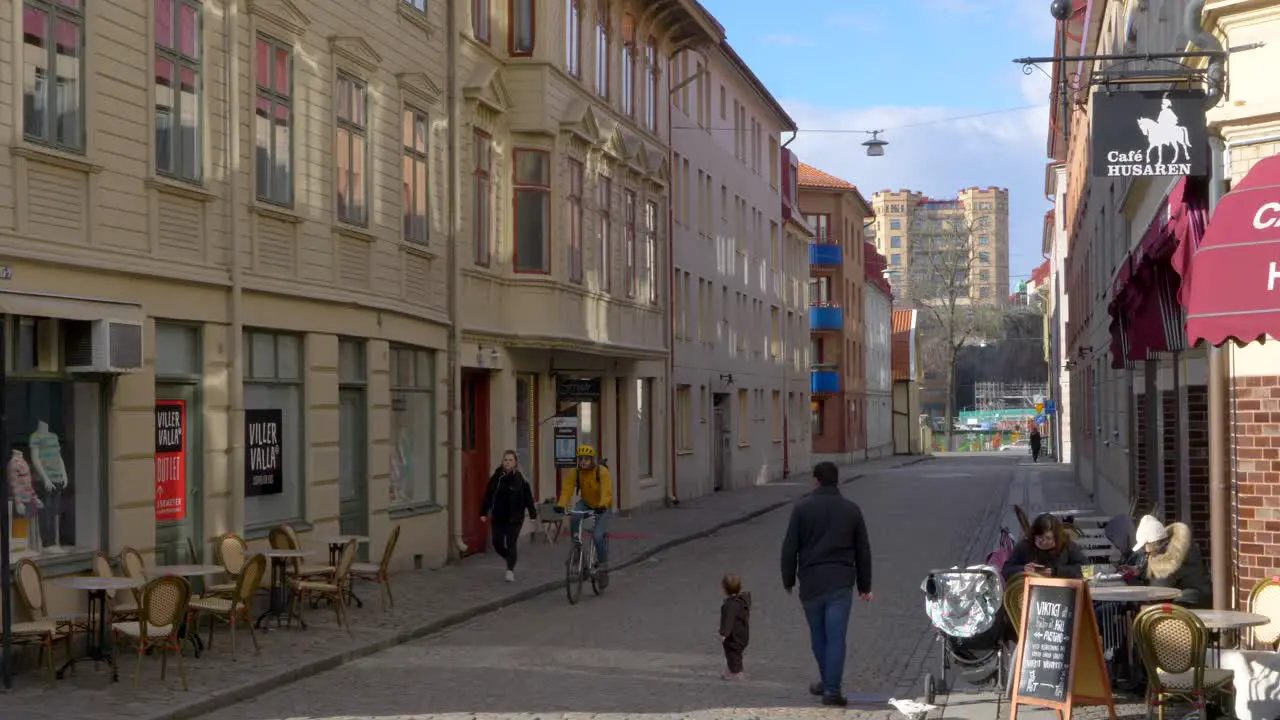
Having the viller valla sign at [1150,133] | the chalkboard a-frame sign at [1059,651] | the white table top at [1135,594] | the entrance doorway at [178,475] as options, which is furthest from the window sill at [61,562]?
the viller valla sign at [1150,133]

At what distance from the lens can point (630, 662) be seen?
45.5 feet

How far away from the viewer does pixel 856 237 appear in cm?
7750

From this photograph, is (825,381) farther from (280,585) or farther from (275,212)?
(280,585)

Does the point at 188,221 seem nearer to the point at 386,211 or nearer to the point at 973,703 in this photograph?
the point at 386,211

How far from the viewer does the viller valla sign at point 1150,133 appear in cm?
1246

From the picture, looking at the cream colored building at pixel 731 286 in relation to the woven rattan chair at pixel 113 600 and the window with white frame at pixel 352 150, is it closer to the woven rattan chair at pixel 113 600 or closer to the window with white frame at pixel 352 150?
the window with white frame at pixel 352 150

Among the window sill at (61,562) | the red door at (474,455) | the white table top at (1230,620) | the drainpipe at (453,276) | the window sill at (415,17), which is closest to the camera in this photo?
the white table top at (1230,620)

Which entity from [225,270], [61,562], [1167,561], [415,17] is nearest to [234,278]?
[225,270]

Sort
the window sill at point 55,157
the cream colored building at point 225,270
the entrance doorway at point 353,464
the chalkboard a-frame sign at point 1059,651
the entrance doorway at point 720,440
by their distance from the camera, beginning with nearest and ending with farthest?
the chalkboard a-frame sign at point 1059,651, the window sill at point 55,157, the cream colored building at point 225,270, the entrance doorway at point 353,464, the entrance doorway at point 720,440

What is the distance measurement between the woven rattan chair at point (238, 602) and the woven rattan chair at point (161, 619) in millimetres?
1140

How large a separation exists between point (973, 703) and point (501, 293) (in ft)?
47.2

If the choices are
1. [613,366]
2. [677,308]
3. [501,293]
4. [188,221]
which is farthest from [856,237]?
[188,221]

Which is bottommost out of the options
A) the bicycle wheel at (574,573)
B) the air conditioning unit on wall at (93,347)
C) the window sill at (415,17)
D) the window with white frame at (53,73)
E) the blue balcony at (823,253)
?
the bicycle wheel at (574,573)

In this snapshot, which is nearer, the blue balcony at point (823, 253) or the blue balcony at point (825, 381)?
the blue balcony at point (823, 253)
